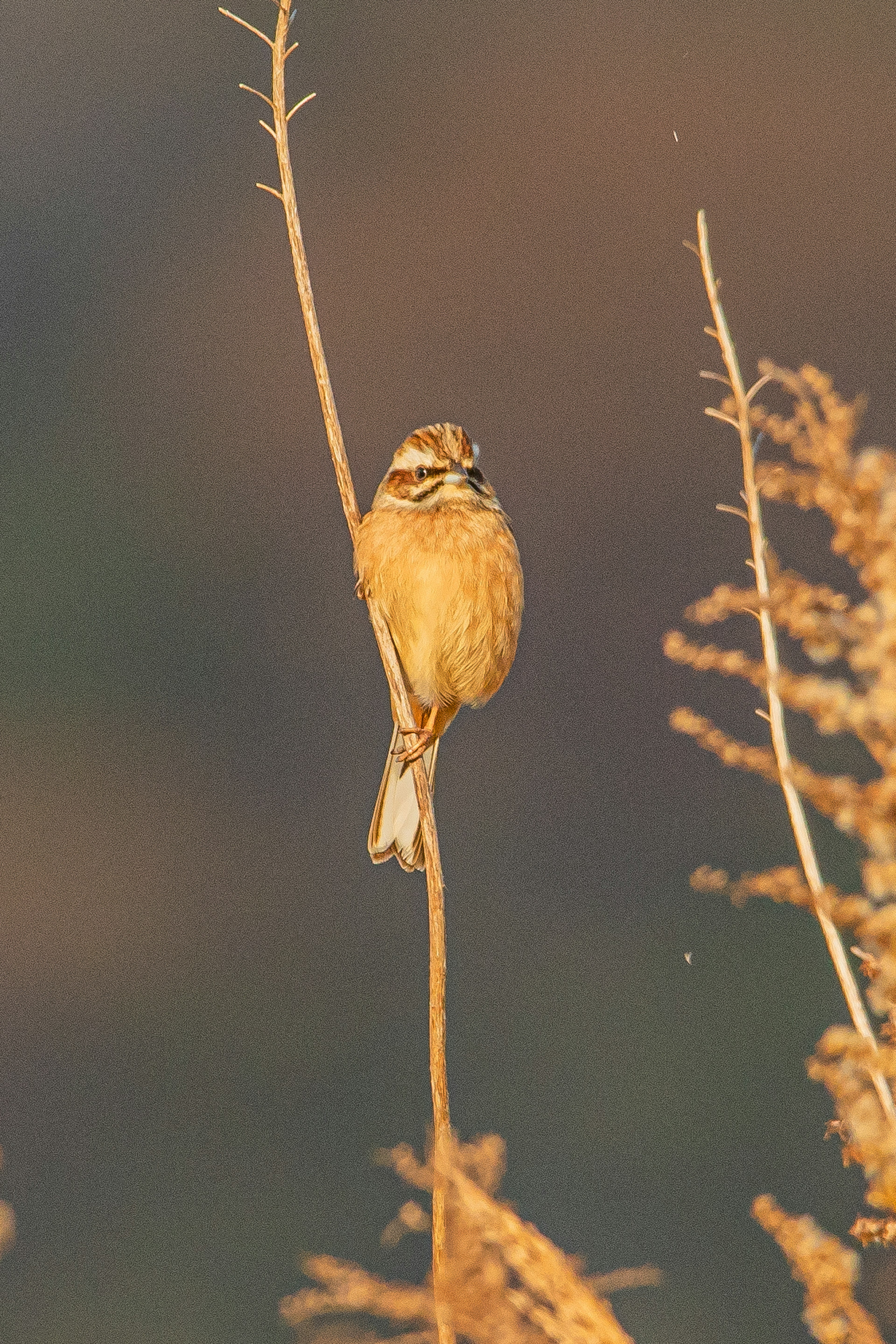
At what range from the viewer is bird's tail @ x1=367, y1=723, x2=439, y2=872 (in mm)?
1875

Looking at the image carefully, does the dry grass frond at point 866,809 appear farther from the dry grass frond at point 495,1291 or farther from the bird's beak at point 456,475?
the bird's beak at point 456,475

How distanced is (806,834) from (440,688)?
154cm

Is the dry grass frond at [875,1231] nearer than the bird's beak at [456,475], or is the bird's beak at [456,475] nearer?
the dry grass frond at [875,1231]

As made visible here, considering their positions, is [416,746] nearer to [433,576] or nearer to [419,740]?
[419,740]

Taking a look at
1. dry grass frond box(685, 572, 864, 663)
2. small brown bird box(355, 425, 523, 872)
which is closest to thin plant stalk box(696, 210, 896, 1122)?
dry grass frond box(685, 572, 864, 663)

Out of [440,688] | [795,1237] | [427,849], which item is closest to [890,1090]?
[795,1237]

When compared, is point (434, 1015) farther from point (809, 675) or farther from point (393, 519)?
point (393, 519)

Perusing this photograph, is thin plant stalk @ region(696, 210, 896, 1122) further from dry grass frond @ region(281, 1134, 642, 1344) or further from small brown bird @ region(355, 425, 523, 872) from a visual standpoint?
small brown bird @ region(355, 425, 523, 872)

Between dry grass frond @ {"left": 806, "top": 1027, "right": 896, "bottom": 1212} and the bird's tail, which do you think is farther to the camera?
the bird's tail

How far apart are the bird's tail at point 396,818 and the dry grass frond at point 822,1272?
4.58ft

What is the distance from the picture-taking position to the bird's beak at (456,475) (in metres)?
1.84

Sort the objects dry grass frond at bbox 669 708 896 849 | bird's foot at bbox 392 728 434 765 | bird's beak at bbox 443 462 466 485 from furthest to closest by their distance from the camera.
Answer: bird's beak at bbox 443 462 466 485 < bird's foot at bbox 392 728 434 765 < dry grass frond at bbox 669 708 896 849

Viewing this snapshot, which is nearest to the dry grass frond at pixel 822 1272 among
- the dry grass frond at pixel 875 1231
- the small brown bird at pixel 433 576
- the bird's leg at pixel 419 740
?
the dry grass frond at pixel 875 1231

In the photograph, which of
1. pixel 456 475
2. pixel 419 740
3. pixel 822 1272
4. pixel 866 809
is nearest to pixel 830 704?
pixel 866 809
